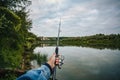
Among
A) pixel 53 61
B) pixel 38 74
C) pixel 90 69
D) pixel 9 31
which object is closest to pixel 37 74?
pixel 38 74

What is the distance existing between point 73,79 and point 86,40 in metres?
117

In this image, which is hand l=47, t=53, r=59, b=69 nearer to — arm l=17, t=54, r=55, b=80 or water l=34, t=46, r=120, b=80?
arm l=17, t=54, r=55, b=80

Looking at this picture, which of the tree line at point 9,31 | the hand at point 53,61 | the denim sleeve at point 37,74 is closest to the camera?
the denim sleeve at point 37,74

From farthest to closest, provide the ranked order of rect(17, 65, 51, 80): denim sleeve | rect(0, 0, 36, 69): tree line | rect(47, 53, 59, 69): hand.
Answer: rect(0, 0, 36, 69): tree line < rect(47, 53, 59, 69): hand < rect(17, 65, 51, 80): denim sleeve

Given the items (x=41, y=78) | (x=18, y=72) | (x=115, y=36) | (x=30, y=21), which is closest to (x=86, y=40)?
(x=115, y=36)

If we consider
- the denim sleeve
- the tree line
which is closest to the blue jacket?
the denim sleeve

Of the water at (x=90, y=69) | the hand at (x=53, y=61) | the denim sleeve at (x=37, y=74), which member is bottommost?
the water at (x=90, y=69)

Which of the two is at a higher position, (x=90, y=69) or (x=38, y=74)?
(x=38, y=74)

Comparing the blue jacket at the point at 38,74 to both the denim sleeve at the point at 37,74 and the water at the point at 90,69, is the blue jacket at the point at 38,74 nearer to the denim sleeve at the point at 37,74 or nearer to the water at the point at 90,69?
the denim sleeve at the point at 37,74

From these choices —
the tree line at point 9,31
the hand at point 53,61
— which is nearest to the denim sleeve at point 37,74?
the hand at point 53,61

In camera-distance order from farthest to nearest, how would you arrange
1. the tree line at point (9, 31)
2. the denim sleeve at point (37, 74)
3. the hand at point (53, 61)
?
1. the tree line at point (9, 31)
2. the hand at point (53, 61)
3. the denim sleeve at point (37, 74)

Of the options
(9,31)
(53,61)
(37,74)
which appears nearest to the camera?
(37,74)

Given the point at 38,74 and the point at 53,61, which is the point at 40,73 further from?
the point at 53,61

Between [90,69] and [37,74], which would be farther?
[90,69]
